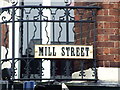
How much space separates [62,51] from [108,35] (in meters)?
0.78

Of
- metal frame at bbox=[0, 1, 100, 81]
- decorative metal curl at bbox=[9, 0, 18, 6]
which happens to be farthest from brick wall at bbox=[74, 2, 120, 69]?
decorative metal curl at bbox=[9, 0, 18, 6]

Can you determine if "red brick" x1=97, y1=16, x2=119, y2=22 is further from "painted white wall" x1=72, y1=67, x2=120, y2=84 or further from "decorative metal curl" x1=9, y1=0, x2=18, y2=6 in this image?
"decorative metal curl" x1=9, y1=0, x2=18, y2=6

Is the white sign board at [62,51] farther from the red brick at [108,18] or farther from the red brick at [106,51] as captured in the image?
the red brick at [108,18]

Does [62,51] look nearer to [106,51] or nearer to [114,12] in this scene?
[106,51]

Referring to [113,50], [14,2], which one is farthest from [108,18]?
[14,2]

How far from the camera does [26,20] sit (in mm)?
7324

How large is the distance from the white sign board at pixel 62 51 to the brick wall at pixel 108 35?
0.74 feet

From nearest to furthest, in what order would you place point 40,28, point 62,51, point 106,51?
point 62,51 → point 106,51 → point 40,28

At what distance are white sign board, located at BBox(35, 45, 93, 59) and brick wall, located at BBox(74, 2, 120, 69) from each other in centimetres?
22

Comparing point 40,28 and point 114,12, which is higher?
point 114,12

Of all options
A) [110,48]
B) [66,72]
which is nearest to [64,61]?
[66,72]

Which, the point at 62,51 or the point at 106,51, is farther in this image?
the point at 106,51

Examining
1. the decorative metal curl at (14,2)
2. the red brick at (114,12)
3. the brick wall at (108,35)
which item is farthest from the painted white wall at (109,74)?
the decorative metal curl at (14,2)

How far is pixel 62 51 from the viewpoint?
23.7ft
